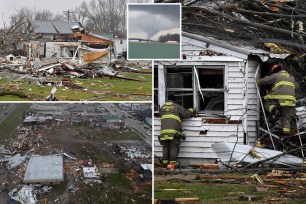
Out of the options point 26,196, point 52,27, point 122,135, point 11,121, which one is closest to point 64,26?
point 52,27

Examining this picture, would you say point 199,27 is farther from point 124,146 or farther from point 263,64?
point 124,146

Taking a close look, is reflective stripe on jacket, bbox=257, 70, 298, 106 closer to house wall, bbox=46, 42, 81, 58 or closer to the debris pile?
the debris pile

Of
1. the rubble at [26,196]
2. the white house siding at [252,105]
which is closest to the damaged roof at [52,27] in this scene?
the rubble at [26,196]

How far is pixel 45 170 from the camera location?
13.6 ft

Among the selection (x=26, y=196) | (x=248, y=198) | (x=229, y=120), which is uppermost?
(x=229, y=120)

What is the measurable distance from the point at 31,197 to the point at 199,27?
199 cm

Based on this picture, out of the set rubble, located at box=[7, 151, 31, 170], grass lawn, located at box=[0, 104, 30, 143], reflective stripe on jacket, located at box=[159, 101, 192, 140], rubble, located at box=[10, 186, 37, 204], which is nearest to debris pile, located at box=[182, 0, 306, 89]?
reflective stripe on jacket, located at box=[159, 101, 192, 140]

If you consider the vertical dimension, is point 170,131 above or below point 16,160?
above

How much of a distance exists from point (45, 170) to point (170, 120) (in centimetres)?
119

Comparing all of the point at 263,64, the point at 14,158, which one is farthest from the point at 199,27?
the point at 14,158

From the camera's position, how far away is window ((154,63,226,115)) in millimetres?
4723

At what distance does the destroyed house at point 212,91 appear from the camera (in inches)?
180

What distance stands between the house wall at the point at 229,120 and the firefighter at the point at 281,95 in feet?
0.44

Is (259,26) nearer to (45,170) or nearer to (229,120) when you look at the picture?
(229,120)
